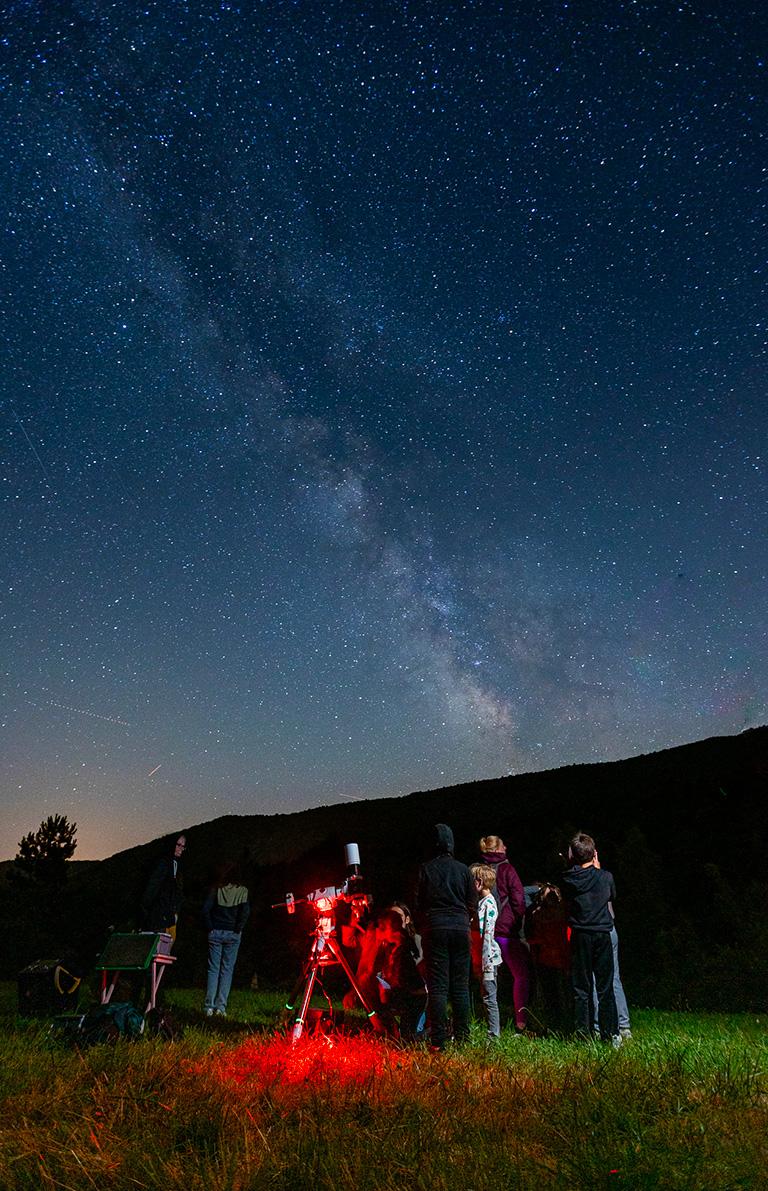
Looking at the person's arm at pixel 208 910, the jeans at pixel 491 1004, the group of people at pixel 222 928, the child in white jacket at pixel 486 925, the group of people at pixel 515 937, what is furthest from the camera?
the person's arm at pixel 208 910

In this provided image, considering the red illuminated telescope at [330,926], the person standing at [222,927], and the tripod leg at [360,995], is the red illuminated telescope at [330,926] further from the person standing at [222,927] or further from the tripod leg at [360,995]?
the person standing at [222,927]

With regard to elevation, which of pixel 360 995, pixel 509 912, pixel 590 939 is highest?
pixel 509 912

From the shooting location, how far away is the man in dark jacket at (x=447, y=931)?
19.4 feet

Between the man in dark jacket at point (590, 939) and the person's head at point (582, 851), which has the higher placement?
the person's head at point (582, 851)

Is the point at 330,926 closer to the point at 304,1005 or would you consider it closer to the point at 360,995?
the point at 360,995

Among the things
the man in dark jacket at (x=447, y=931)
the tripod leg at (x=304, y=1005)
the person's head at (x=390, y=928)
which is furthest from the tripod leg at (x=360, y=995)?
the man in dark jacket at (x=447, y=931)

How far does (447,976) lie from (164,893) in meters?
2.74

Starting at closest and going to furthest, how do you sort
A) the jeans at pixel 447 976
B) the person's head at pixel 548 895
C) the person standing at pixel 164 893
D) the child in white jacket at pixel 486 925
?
the jeans at pixel 447 976 < the person standing at pixel 164 893 < the child in white jacket at pixel 486 925 < the person's head at pixel 548 895

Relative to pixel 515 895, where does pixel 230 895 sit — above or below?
above

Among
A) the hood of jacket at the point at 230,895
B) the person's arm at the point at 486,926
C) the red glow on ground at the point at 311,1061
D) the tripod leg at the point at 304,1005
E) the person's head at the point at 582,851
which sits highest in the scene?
the person's head at the point at 582,851

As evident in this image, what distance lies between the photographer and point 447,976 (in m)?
5.95

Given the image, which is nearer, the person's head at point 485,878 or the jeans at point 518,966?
the person's head at point 485,878

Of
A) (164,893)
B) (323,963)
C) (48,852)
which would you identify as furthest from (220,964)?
(48,852)

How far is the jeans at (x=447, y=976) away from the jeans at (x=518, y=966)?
4.82 ft
